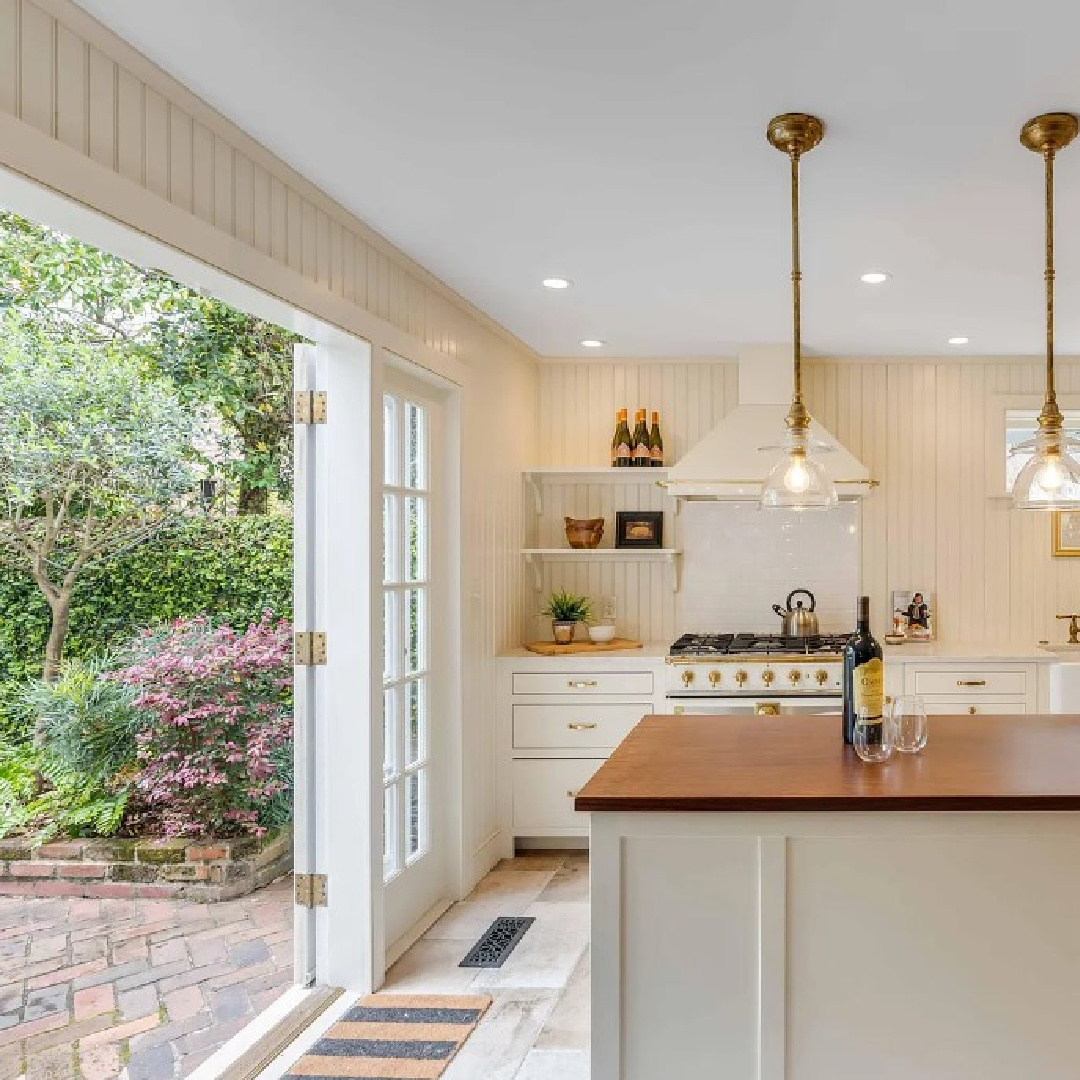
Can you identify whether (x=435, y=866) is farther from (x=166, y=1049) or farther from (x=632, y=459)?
(x=632, y=459)

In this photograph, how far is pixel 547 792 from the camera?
478 cm

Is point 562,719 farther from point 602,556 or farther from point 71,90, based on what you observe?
point 71,90

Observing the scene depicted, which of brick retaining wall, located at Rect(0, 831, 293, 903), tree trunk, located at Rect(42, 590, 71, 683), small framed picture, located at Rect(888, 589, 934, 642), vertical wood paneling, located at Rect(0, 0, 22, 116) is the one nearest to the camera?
vertical wood paneling, located at Rect(0, 0, 22, 116)

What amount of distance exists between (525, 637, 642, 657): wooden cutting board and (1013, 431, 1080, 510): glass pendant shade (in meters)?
2.59

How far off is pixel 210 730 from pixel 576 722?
174cm

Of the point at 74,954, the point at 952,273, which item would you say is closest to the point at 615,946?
the point at 74,954

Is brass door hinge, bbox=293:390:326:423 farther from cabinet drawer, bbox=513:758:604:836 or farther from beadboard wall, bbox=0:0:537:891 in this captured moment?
cabinet drawer, bbox=513:758:604:836

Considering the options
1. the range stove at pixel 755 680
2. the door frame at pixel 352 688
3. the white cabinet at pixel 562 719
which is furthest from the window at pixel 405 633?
the range stove at pixel 755 680

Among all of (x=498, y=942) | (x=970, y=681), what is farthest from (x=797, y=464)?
(x=970, y=681)

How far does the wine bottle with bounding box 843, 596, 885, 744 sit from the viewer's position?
2266 millimetres

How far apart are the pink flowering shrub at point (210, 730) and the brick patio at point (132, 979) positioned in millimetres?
484

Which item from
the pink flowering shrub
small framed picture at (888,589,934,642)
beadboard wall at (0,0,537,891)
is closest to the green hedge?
the pink flowering shrub

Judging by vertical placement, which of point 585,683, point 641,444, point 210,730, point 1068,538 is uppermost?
point 641,444

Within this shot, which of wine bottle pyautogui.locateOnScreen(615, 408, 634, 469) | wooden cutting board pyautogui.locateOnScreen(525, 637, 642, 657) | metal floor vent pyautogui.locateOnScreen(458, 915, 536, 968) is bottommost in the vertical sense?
metal floor vent pyautogui.locateOnScreen(458, 915, 536, 968)
